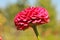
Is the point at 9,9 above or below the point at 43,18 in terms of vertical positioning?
below

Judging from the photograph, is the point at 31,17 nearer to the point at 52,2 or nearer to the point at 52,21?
the point at 52,2

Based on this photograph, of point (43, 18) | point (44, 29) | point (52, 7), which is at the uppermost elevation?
point (43, 18)

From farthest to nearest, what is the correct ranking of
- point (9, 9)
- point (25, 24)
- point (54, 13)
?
point (54, 13), point (9, 9), point (25, 24)

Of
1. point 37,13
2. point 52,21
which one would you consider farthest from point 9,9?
→ point 37,13

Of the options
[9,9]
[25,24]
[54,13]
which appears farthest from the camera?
[54,13]

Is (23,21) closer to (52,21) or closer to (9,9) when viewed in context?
(9,9)

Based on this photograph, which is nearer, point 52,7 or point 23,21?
point 23,21

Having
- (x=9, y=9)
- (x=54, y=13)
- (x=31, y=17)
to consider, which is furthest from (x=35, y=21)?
(x=54, y=13)
